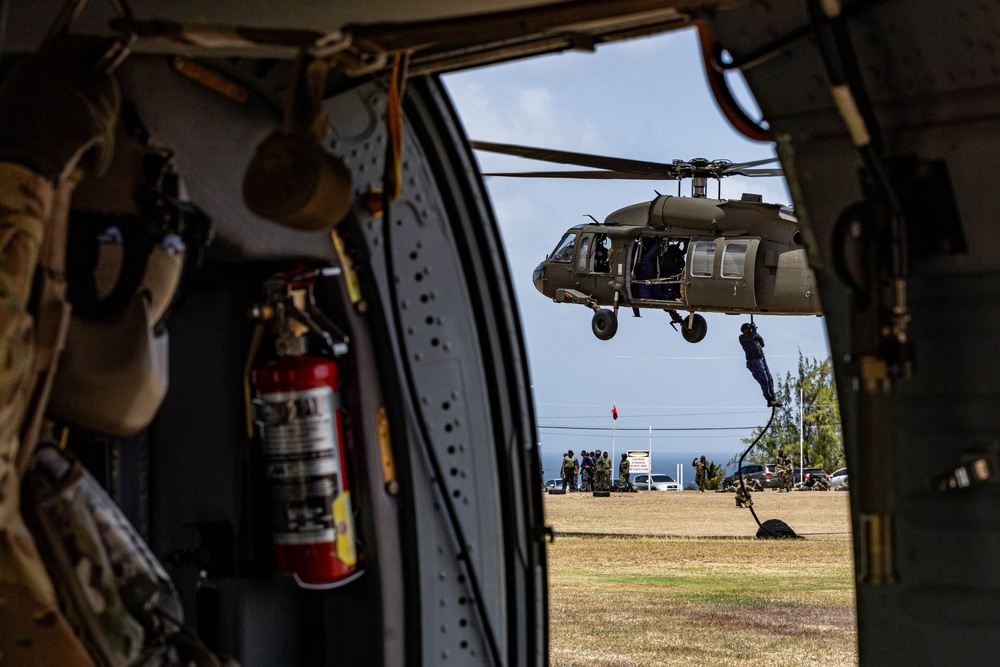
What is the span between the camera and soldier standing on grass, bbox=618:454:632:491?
28302 millimetres

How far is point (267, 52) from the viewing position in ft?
8.00

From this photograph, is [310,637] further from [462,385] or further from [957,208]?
[957,208]

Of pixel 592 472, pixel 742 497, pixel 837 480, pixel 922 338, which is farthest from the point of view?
pixel 592 472

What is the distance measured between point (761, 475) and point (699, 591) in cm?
1829

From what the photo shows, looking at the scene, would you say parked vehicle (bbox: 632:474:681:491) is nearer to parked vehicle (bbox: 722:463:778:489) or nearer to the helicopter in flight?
parked vehicle (bbox: 722:463:778:489)

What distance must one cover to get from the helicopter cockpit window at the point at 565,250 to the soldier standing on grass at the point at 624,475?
11880mm

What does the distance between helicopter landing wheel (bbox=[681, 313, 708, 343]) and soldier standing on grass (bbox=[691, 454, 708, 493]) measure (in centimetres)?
1061

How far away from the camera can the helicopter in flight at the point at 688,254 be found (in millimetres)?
14891

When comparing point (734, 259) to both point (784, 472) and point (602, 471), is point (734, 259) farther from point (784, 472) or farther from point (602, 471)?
point (784, 472)

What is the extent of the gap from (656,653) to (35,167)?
28.7 ft

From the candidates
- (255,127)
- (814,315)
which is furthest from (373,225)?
(814,315)

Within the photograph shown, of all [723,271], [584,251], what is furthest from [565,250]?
[723,271]

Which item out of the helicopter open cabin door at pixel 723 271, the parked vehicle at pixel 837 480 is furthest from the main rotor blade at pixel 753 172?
the parked vehicle at pixel 837 480

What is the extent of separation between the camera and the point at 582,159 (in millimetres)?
12688
